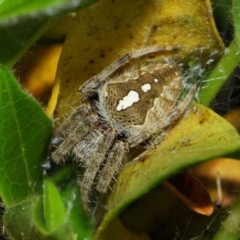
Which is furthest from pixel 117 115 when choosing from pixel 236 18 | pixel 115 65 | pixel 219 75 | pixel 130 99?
pixel 236 18

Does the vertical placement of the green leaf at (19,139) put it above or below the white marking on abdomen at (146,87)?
above

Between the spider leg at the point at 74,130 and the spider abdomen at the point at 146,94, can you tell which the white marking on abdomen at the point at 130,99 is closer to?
the spider abdomen at the point at 146,94

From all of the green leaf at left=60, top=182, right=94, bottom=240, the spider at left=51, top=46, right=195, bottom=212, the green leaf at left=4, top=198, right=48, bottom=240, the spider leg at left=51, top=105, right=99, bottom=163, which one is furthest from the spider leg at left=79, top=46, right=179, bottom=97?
the green leaf at left=4, top=198, right=48, bottom=240

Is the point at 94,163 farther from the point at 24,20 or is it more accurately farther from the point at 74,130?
the point at 24,20

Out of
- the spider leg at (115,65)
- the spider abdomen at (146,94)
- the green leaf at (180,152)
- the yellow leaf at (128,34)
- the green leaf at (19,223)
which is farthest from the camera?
the spider abdomen at (146,94)

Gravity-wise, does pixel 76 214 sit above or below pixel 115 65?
below

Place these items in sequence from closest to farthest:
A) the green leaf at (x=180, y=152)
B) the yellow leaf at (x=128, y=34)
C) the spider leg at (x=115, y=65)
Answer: the green leaf at (x=180, y=152)
the yellow leaf at (x=128, y=34)
the spider leg at (x=115, y=65)

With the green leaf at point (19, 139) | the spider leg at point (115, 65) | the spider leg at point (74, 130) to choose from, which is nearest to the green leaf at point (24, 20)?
the green leaf at point (19, 139)
